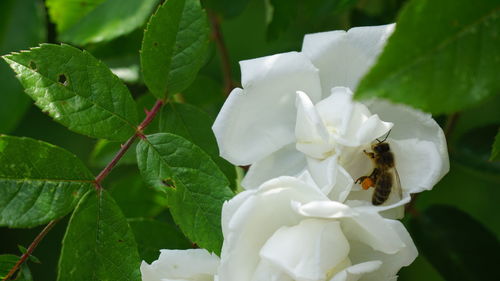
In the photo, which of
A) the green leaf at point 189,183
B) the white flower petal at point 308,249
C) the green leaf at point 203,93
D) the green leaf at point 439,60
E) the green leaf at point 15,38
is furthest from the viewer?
the green leaf at point 15,38

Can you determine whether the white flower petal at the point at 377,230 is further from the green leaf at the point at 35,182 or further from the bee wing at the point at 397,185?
the green leaf at the point at 35,182

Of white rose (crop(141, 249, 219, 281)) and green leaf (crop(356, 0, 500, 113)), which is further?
white rose (crop(141, 249, 219, 281))

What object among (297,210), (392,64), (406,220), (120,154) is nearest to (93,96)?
(120,154)

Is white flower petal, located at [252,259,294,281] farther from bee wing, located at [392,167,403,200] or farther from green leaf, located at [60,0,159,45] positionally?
green leaf, located at [60,0,159,45]

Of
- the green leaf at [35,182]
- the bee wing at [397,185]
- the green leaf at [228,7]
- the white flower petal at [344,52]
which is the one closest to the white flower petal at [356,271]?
the bee wing at [397,185]

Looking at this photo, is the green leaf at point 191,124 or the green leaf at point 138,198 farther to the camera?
the green leaf at point 138,198

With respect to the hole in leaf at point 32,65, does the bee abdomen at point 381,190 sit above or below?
below

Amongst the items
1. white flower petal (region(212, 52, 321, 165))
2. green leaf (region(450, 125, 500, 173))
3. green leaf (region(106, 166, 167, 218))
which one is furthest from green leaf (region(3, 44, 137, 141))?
green leaf (region(450, 125, 500, 173))

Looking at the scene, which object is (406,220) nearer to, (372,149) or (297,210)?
(372,149)
